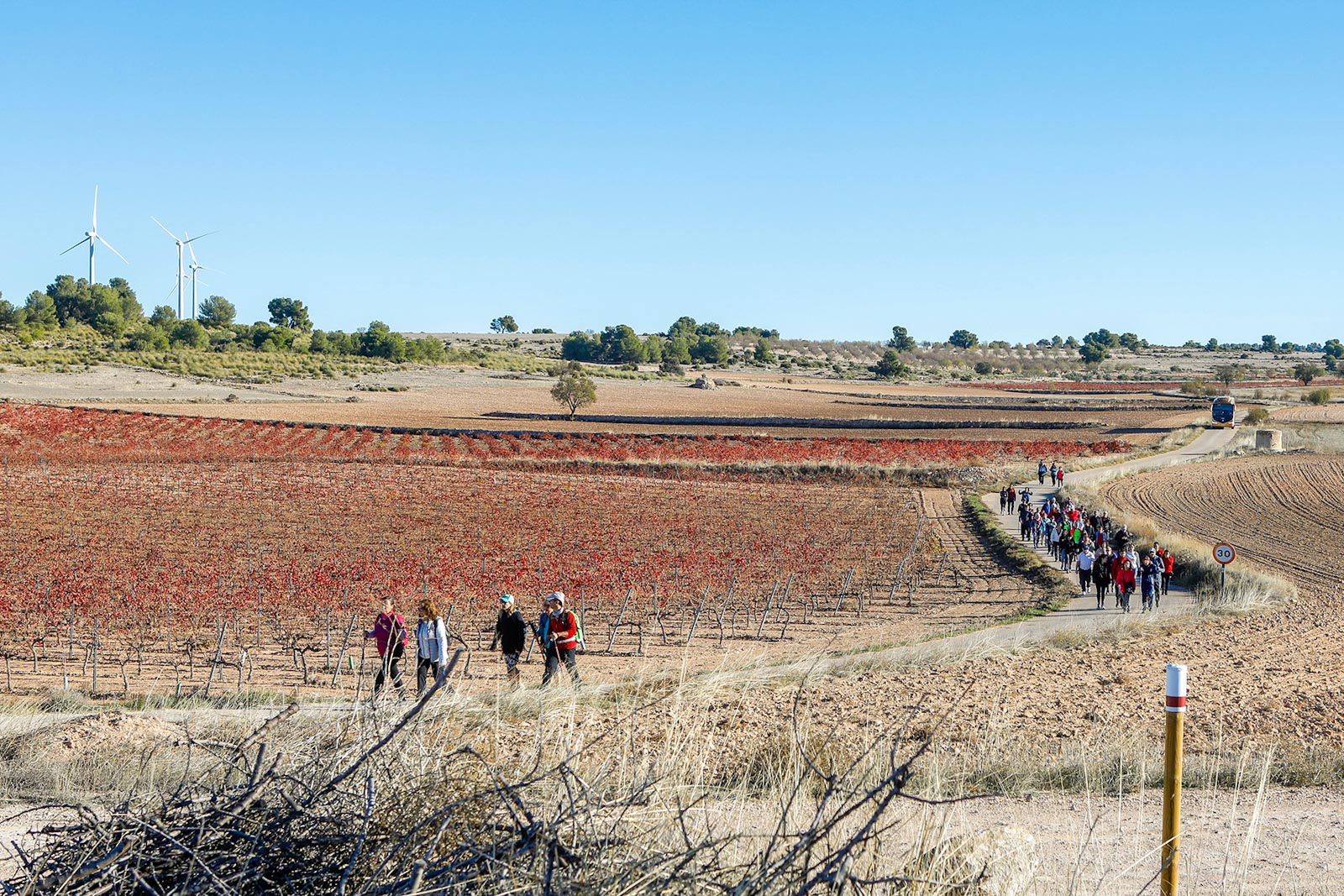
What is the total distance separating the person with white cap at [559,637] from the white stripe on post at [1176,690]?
9.51 metres

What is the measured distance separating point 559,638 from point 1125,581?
524 inches

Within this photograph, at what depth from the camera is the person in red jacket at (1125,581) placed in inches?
900

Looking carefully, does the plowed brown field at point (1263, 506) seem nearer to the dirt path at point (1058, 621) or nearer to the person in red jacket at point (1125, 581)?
the dirt path at point (1058, 621)

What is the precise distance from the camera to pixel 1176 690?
546cm

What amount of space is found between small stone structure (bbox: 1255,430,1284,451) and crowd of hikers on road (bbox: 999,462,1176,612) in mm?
33342

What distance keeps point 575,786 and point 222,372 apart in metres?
108

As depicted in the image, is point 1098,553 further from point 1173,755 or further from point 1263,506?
point 1173,755

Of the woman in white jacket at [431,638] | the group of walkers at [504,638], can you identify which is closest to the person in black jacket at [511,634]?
the group of walkers at [504,638]

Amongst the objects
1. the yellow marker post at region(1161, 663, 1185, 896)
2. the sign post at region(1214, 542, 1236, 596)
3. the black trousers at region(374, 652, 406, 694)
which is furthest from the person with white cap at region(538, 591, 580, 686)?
the sign post at region(1214, 542, 1236, 596)

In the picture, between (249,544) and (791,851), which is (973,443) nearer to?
(249,544)

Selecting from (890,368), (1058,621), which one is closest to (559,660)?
(1058,621)

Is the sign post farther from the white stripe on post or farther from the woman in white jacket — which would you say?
the white stripe on post

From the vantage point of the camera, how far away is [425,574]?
82.9 feet

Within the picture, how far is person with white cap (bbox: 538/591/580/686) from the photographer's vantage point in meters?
14.4
